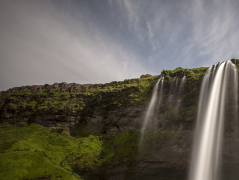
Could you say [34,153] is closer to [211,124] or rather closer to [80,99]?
[80,99]

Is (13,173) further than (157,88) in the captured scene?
No

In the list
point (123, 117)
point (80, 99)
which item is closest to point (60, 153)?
point (123, 117)

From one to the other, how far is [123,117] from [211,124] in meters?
14.3

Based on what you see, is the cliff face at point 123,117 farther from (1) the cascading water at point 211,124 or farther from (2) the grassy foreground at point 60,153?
(1) the cascading water at point 211,124

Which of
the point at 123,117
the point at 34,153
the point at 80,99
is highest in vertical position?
the point at 80,99

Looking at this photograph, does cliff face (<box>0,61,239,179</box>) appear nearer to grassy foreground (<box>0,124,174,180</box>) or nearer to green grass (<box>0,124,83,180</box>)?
grassy foreground (<box>0,124,174,180</box>)

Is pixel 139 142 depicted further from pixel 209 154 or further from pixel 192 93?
pixel 192 93

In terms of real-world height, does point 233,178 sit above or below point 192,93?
below

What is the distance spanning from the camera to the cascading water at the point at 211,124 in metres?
17.2

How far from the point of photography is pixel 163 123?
23.4 metres

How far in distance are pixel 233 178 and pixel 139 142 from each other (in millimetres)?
12136

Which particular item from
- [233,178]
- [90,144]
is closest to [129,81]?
[90,144]

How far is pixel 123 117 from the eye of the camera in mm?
27875

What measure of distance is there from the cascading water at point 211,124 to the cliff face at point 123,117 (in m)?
1.14
